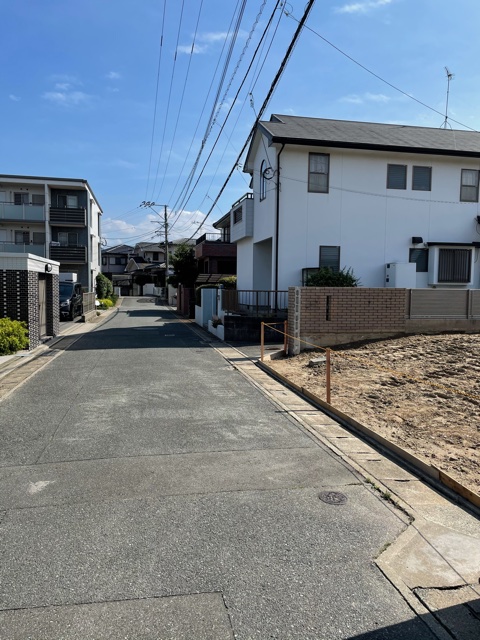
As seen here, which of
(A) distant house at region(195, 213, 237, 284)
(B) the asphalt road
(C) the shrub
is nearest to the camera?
(B) the asphalt road

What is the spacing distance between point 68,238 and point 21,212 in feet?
12.9

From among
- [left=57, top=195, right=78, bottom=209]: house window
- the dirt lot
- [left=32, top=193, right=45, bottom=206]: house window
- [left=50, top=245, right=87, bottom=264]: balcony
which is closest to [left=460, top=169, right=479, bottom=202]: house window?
the dirt lot

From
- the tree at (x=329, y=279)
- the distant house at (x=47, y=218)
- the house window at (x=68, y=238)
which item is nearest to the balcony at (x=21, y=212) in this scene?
the distant house at (x=47, y=218)

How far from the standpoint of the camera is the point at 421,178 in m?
18.4

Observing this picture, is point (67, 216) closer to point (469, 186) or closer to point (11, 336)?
point (11, 336)

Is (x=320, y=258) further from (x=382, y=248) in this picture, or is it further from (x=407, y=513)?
(x=407, y=513)

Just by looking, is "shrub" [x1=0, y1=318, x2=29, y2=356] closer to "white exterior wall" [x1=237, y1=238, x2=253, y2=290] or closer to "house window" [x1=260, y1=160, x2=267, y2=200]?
"house window" [x1=260, y1=160, x2=267, y2=200]

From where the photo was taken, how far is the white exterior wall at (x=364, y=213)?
683 inches

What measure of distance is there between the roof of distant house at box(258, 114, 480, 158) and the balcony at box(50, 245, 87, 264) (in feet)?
71.8

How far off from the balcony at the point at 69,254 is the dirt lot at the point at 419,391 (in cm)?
Result: 2867

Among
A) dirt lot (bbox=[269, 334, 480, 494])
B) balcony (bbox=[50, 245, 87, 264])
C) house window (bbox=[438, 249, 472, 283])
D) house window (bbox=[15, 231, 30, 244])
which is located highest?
house window (bbox=[15, 231, 30, 244])

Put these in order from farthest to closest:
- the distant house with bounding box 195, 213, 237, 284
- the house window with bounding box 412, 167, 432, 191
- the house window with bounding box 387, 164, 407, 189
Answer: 1. the distant house with bounding box 195, 213, 237, 284
2. the house window with bounding box 412, 167, 432, 191
3. the house window with bounding box 387, 164, 407, 189

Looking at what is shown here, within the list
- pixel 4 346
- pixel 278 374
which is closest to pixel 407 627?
pixel 278 374

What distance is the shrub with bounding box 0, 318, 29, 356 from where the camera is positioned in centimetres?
1233
